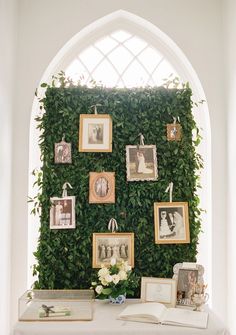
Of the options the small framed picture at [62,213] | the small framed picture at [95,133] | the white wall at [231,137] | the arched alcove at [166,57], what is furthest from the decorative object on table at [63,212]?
the white wall at [231,137]

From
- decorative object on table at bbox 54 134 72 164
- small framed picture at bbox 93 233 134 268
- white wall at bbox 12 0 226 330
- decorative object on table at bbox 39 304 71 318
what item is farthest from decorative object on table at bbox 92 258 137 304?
white wall at bbox 12 0 226 330

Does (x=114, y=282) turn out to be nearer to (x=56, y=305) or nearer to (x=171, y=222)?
(x=56, y=305)

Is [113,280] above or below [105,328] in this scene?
above

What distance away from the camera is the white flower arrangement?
2449mm

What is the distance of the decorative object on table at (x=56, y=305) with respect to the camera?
217 cm

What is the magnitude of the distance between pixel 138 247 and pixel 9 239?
92cm

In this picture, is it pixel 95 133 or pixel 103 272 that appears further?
pixel 95 133

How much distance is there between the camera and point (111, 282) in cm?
246

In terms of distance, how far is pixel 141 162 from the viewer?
2.65 metres

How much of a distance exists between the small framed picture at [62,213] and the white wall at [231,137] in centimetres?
109

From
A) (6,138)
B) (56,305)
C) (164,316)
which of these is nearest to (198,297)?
(164,316)

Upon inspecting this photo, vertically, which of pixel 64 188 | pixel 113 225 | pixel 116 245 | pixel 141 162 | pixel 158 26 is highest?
pixel 158 26

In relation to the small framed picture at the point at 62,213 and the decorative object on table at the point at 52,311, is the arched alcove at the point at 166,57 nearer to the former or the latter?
the small framed picture at the point at 62,213

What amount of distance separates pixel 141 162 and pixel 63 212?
542mm
